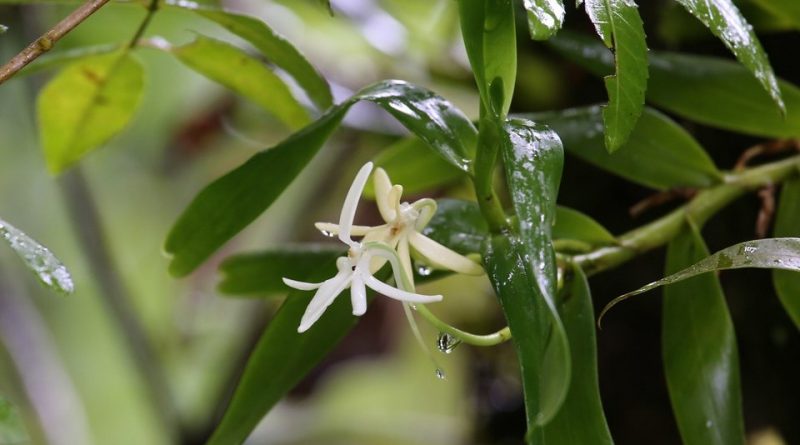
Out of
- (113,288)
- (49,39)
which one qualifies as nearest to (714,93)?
(49,39)

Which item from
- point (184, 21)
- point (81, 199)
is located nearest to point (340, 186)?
point (184, 21)

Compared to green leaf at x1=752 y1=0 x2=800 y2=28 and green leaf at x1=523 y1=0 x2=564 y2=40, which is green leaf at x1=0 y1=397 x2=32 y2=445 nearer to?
green leaf at x1=523 y1=0 x2=564 y2=40

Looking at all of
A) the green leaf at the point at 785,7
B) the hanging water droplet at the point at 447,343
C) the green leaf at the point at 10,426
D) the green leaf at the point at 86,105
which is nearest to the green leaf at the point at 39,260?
the green leaf at the point at 10,426

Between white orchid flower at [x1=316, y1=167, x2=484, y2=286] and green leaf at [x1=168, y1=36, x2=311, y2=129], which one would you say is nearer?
white orchid flower at [x1=316, y1=167, x2=484, y2=286]

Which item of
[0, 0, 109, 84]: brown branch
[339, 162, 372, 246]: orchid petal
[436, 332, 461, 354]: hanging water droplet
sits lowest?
[436, 332, 461, 354]: hanging water droplet

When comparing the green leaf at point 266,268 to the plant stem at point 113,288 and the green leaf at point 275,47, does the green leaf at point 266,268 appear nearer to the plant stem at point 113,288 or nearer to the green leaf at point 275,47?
the green leaf at point 275,47

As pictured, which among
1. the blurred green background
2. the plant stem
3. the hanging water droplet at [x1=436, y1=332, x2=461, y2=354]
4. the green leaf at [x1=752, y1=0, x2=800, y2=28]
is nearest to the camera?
A: the hanging water droplet at [x1=436, y1=332, x2=461, y2=354]

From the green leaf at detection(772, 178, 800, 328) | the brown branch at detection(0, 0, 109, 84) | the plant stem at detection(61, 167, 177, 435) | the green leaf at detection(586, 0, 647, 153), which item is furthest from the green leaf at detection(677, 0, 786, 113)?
the plant stem at detection(61, 167, 177, 435)
